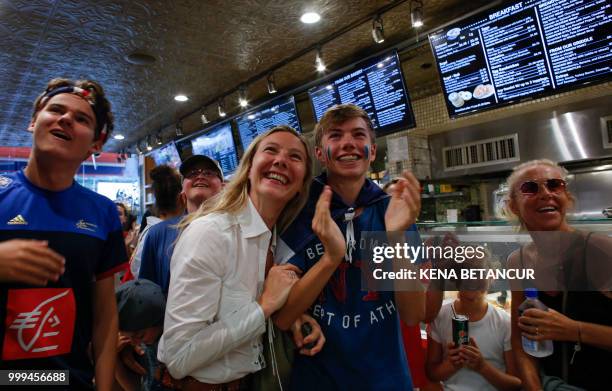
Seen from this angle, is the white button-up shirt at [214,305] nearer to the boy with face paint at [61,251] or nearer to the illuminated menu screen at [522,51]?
the boy with face paint at [61,251]

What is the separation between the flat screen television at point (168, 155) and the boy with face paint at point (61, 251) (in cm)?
558

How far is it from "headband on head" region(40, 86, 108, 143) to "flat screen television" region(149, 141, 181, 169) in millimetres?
5499

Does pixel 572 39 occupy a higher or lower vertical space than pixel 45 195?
higher

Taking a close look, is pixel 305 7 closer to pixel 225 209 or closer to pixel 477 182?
pixel 225 209

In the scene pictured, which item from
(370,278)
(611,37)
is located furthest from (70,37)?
(611,37)

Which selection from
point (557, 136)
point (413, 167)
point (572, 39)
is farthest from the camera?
point (413, 167)

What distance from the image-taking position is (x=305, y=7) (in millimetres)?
3299

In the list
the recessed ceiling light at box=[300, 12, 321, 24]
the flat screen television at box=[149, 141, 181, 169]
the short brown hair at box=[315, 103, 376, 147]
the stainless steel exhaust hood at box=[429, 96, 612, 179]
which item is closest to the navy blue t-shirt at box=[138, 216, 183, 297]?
the short brown hair at box=[315, 103, 376, 147]

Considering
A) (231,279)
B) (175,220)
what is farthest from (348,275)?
(175,220)

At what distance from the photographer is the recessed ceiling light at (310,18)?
11.2ft

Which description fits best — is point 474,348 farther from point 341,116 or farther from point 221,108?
point 221,108

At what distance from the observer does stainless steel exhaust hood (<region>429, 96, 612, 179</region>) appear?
14.5ft

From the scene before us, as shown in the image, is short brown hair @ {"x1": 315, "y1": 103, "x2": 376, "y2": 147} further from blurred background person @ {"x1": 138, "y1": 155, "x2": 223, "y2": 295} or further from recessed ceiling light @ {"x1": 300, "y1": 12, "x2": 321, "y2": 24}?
recessed ceiling light @ {"x1": 300, "y1": 12, "x2": 321, "y2": 24}

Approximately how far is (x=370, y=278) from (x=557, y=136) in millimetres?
4514
